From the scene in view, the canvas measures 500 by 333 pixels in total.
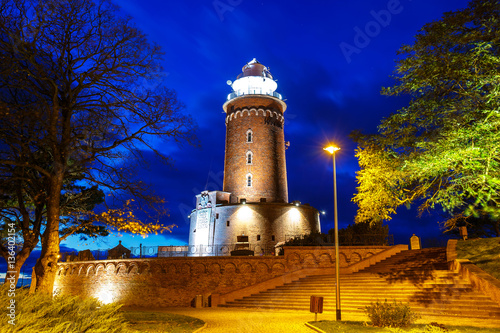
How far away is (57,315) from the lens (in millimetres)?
6602

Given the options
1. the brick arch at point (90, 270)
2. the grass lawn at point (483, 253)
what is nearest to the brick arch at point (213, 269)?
the brick arch at point (90, 270)

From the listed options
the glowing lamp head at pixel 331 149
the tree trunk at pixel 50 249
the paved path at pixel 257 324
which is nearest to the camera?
the tree trunk at pixel 50 249

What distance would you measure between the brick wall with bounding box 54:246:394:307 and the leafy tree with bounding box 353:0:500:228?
7.83 m

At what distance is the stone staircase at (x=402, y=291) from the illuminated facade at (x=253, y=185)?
480 inches

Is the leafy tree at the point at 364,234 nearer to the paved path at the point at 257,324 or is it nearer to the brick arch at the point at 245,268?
the brick arch at the point at 245,268

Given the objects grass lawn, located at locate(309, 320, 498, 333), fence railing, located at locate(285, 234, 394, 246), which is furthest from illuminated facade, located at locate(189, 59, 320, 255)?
grass lawn, located at locate(309, 320, 498, 333)

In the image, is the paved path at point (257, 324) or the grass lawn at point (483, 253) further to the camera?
the grass lawn at point (483, 253)

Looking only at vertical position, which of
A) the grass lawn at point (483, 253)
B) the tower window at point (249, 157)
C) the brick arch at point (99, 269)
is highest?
the tower window at point (249, 157)

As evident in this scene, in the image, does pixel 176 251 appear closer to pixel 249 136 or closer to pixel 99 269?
pixel 99 269

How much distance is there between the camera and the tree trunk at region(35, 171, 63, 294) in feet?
34.1

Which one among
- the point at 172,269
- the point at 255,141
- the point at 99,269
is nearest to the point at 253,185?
the point at 255,141

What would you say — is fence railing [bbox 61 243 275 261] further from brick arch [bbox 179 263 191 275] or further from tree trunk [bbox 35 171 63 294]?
tree trunk [bbox 35 171 63 294]

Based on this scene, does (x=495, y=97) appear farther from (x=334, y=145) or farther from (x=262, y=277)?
(x=262, y=277)

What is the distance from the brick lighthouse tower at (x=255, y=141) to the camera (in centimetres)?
3750
